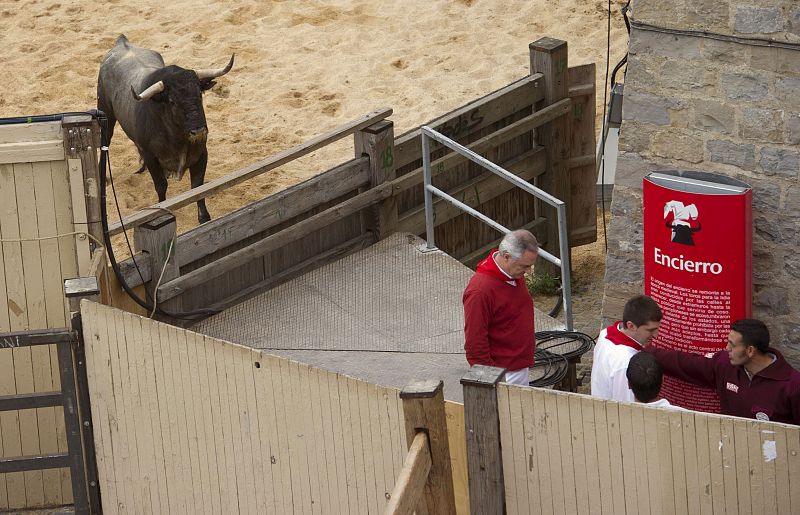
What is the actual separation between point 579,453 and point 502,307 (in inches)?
65.7

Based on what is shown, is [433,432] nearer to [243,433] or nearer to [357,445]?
[357,445]

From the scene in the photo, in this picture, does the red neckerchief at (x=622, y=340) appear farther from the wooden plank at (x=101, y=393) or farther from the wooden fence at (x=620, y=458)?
the wooden plank at (x=101, y=393)

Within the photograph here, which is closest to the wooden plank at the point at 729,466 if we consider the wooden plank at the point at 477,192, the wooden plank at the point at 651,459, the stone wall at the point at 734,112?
the wooden plank at the point at 651,459

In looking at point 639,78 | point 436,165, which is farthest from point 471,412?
point 436,165

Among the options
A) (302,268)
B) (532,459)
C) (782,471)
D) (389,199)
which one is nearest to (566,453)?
(532,459)

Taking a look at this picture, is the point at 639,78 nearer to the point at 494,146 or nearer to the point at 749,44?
the point at 749,44

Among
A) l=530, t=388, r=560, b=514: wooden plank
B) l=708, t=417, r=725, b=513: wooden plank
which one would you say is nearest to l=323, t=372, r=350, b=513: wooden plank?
l=530, t=388, r=560, b=514: wooden plank

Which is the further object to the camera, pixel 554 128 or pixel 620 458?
pixel 554 128

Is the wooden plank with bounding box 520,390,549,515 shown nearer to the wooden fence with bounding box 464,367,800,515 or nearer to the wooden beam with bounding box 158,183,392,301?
the wooden fence with bounding box 464,367,800,515

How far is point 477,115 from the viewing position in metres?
10.1

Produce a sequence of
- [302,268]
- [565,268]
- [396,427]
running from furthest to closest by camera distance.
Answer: [302,268] < [565,268] < [396,427]

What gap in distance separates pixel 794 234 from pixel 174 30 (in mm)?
9840

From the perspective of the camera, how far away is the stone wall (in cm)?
704

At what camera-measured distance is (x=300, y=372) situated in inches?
231
